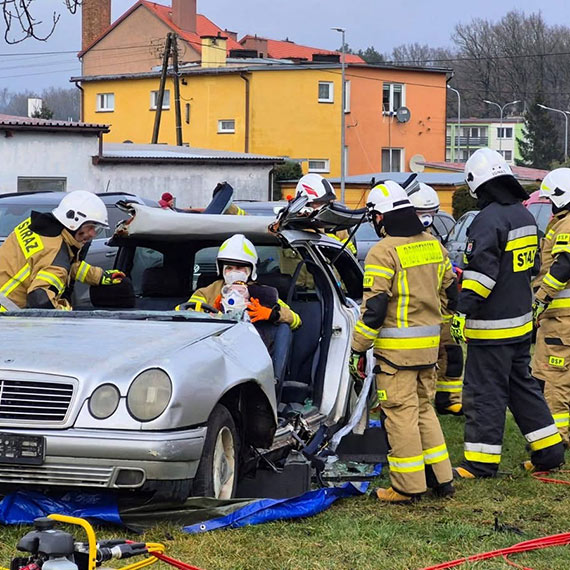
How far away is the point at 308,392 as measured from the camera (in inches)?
285

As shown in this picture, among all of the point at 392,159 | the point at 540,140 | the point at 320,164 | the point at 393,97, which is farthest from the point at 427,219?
the point at 540,140

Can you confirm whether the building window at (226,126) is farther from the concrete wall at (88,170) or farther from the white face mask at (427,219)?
the white face mask at (427,219)

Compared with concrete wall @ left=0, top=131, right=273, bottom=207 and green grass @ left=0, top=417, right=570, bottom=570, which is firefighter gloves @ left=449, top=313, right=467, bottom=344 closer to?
green grass @ left=0, top=417, right=570, bottom=570

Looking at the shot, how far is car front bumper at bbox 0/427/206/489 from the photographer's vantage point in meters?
4.96

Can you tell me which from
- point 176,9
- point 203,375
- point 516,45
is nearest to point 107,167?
point 203,375

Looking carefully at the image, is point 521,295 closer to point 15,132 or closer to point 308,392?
point 308,392

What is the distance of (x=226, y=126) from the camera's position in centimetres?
5212

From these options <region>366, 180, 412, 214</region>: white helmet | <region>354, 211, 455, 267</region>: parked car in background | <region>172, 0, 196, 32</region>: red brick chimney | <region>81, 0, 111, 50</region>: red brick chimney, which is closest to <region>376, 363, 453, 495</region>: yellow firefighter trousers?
<region>366, 180, 412, 214</region>: white helmet

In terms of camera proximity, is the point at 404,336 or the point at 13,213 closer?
the point at 404,336

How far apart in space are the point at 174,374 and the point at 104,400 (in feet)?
1.06

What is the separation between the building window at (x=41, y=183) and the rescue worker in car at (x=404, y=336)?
22.0 metres

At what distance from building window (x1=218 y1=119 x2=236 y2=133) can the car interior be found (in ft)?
146

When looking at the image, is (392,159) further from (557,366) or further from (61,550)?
(61,550)

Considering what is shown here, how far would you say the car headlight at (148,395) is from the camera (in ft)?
16.5
